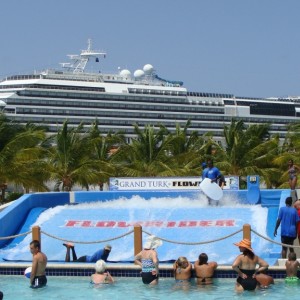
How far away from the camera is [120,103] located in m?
100

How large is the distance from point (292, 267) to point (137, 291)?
2585 mm

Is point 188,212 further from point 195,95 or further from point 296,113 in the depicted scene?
point 296,113

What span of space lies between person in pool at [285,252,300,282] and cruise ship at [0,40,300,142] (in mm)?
75645

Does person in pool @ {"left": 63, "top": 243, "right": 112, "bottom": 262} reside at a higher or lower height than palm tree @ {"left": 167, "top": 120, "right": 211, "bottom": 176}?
lower

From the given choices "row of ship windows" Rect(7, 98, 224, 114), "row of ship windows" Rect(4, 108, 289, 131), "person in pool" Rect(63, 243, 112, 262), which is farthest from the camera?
"row of ship windows" Rect(7, 98, 224, 114)

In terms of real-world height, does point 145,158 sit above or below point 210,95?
below

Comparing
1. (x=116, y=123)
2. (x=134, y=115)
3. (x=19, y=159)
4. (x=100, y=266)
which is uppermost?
(x=134, y=115)

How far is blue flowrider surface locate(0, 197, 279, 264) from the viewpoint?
52.4ft

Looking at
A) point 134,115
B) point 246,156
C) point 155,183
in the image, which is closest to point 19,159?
point 155,183

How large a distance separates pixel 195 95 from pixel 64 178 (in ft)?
255

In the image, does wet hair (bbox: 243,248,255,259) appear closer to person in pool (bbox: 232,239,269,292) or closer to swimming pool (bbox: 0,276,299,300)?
person in pool (bbox: 232,239,269,292)

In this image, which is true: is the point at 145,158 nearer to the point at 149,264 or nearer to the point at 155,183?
the point at 155,183

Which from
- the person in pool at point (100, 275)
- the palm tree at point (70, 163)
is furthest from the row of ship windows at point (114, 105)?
the person in pool at point (100, 275)

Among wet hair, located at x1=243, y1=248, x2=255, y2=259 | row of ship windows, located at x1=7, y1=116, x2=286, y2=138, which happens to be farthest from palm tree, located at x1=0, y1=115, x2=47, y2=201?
row of ship windows, located at x1=7, y1=116, x2=286, y2=138
